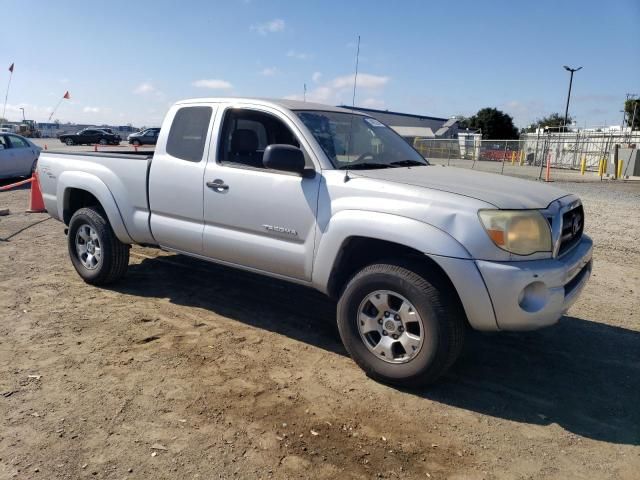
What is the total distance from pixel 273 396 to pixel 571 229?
7.85 feet

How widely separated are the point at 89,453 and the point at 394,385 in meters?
1.93

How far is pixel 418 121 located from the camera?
6016cm

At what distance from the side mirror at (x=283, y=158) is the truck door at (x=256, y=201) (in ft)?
0.61

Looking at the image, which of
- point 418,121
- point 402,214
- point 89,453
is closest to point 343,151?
point 402,214

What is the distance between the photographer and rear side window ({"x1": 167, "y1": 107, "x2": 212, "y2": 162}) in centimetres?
460

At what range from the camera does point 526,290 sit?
127 inches

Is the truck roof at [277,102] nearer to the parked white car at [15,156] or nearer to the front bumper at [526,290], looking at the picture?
the front bumper at [526,290]

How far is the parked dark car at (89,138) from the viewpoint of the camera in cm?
3947

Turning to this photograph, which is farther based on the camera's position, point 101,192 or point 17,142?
point 17,142

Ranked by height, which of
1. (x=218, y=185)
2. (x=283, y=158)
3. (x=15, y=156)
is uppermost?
(x=283, y=158)

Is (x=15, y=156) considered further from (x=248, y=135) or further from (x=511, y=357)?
(x=511, y=357)

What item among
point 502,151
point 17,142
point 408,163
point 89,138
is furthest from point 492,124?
point 408,163

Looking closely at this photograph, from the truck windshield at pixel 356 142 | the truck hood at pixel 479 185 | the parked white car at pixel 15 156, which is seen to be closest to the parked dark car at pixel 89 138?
the parked white car at pixel 15 156

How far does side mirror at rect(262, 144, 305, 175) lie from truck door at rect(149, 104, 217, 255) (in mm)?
Answer: 998
